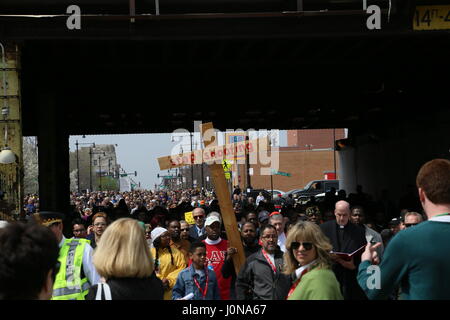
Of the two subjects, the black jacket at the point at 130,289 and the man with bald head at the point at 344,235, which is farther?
the man with bald head at the point at 344,235

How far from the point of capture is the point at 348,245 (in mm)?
8195

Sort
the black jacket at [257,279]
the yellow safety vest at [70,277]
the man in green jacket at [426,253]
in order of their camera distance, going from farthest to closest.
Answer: the black jacket at [257,279] < the yellow safety vest at [70,277] < the man in green jacket at [426,253]

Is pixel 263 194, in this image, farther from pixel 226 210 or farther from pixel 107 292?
pixel 107 292

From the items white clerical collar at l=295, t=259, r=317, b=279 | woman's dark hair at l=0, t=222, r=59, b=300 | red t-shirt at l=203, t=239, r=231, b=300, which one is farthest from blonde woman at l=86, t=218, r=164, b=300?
red t-shirt at l=203, t=239, r=231, b=300

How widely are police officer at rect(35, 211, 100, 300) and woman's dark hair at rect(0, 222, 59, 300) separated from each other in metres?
2.48

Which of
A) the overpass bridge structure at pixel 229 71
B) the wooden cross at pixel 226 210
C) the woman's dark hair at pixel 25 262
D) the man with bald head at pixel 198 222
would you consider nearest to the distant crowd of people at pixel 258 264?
the woman's dark hair at pixel 25 262

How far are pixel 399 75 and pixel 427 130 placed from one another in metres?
4.63

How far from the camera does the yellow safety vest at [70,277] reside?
5555 millimetres

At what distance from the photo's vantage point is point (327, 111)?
31891mm

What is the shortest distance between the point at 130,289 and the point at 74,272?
1870 millimetres

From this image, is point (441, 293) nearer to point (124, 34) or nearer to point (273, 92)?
point (124, 34)

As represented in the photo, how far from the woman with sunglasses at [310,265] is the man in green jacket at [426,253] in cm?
28

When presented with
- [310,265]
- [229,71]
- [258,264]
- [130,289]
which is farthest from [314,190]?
[130,289]

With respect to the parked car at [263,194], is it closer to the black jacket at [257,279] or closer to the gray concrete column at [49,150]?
the gray concrete column at [49,150]
